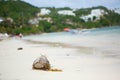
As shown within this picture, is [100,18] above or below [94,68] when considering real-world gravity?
above

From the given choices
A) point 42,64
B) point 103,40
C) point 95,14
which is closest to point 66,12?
point 95,14

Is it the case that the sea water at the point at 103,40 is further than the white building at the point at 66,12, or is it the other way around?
the sea water at the point at 103,40

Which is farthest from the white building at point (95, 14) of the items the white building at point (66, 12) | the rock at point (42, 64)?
the rock at point (42, 64)

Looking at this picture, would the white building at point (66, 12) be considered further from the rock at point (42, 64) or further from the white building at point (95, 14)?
the rock at point (42, 64)

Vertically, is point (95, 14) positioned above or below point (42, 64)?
Answer: above

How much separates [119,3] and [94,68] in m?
0.84

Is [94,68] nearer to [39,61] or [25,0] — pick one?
[39,61]

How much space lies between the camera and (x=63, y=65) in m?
3.66

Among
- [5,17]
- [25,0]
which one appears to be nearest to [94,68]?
[25,0]

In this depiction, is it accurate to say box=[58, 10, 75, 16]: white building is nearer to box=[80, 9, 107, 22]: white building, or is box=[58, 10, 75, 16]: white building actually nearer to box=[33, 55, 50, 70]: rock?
box=[80, 9, 107, 22]: white building

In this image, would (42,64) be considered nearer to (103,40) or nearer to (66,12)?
(66,12)

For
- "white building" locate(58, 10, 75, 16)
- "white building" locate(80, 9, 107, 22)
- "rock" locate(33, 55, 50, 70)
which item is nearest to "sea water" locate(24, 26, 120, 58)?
"white building" locate(80, 9, 107, 22)

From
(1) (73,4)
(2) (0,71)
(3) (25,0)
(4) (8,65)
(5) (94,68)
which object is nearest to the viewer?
(5) (94,68)

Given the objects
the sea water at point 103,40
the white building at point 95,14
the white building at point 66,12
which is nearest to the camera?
the white building at point 95,14
